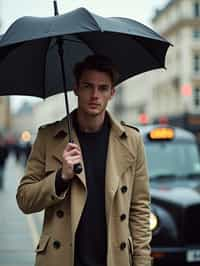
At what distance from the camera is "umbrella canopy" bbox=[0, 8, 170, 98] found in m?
3.04

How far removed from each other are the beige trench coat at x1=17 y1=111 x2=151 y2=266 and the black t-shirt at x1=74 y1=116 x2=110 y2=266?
1.4 inches

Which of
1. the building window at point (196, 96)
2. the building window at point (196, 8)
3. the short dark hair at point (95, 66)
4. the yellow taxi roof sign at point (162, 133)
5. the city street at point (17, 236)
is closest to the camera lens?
the short dark hair at point (95, 66)

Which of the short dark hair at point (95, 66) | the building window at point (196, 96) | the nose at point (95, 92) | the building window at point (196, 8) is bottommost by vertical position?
the nose at point (95, 92)

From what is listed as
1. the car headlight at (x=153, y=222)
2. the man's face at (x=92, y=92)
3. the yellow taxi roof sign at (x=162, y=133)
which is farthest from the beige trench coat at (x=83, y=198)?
the yellow taxi roof sign at (x=162, y=133)

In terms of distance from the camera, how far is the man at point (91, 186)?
9.55 feet

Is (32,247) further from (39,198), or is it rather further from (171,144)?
(39,198)

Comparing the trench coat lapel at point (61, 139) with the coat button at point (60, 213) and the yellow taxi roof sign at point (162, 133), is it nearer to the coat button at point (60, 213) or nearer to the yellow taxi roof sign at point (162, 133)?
the coat button at point (60, 213)

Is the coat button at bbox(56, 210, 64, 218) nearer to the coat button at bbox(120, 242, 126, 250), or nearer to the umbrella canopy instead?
the coat button at bbox(120, 242, 126, 250)

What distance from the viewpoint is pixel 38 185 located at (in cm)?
295

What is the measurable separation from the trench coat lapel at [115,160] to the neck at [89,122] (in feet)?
0.26

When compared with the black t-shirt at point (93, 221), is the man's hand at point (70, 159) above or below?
above

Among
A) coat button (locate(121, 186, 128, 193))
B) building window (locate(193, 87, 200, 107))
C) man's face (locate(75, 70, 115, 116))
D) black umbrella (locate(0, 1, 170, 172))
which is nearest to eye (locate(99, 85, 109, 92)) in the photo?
man's face (locate(75, 70, 115, 116))

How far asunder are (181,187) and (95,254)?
4.16 metres

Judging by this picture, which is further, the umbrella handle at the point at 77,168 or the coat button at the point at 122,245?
the coat button at the point at 122,245
